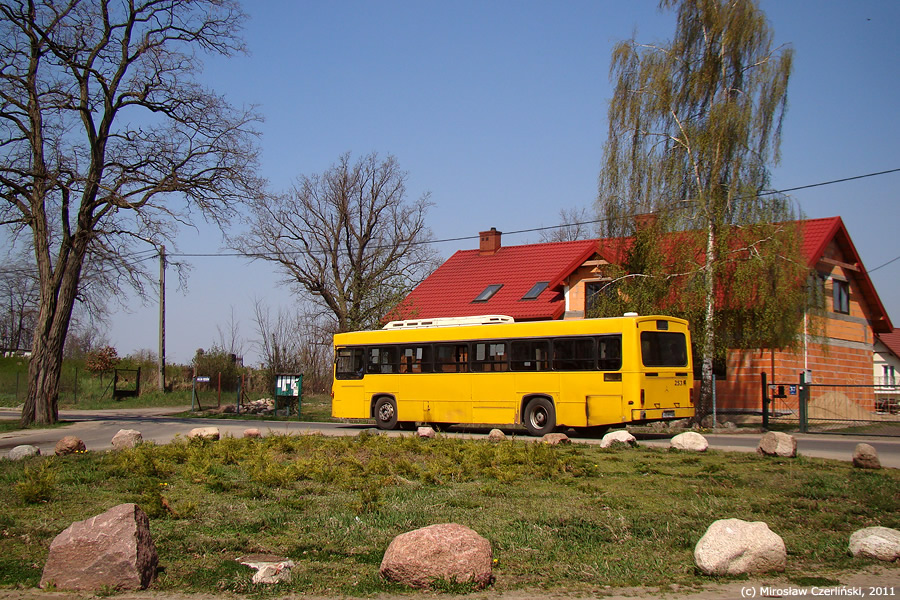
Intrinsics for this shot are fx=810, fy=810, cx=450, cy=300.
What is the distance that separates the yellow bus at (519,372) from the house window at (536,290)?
42.1 ft

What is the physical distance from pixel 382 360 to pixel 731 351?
13.9 meters

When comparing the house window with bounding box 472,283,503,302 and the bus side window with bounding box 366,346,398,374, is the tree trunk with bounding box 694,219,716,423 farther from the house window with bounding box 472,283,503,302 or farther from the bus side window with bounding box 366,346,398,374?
the house window with bounding box 472,283,503,302

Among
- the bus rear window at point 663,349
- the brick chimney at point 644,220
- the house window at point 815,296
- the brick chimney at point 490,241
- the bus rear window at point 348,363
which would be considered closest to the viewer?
the bus rear window at point 663,349

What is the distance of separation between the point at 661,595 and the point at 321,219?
47.7 metres

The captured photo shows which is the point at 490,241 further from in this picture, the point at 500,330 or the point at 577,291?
the point at 500,330

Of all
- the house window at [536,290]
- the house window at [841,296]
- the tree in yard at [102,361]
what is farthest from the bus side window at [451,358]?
the tree in yard at [102,361]

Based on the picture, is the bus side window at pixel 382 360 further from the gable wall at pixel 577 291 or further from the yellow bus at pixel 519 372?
the gable wall at pixel 577 291

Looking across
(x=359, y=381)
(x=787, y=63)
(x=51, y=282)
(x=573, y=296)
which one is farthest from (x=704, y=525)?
(x=573, y=296)

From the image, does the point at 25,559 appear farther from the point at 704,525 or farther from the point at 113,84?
the point at 113,84

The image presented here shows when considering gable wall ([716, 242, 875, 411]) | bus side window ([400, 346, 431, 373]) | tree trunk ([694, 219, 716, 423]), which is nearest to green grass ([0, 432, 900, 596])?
bus side window ([400, 346, 431, 373])

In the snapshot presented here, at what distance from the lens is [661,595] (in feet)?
19.7

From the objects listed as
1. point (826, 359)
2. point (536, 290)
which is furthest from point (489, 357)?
point (826, 359)

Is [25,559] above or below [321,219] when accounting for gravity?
below

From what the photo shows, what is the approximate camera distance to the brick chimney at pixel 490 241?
146 feet
